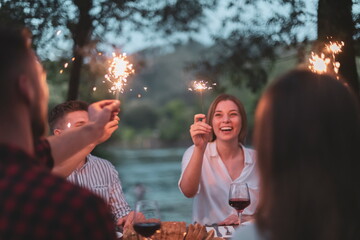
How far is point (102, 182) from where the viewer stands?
3.79 m

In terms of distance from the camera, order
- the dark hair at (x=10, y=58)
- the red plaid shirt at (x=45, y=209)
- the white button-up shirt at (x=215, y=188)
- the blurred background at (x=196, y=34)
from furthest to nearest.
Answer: the blurred background at (x=196, y=34) < the white button-up shirt at (x=215, y=188) < the dark hair at (x=10, y=58) < the red plaid shirt at (x=45, y=209)

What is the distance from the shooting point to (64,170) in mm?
2945

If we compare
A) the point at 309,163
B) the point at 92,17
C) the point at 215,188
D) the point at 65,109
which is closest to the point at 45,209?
the point at 309,163

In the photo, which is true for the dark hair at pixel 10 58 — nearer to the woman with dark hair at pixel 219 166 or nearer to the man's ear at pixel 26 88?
the man's ear at pixel 26 88

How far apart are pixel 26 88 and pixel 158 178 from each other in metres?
54.7

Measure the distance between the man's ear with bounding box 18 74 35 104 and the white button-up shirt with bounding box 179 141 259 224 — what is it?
100 inches

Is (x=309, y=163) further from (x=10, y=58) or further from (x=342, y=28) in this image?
(x=342, y=28)

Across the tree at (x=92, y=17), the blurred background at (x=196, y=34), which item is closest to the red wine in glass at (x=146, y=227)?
the blurred background at (x=196, y=34)

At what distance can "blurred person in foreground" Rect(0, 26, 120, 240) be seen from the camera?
114 centimetres

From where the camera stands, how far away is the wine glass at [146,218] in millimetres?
2301

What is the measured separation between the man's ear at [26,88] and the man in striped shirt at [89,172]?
90.7 inches

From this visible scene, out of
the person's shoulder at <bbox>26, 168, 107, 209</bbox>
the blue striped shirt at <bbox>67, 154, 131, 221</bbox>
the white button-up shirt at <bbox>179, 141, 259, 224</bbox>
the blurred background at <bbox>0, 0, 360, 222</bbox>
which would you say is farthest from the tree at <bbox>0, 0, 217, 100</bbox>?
the person's shoulder at <bbox>26, 168, 107, 209</bbox>

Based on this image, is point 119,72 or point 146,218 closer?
point 146,218

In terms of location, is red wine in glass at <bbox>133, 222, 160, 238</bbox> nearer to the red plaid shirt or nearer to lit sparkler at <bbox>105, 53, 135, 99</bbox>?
the red plaid shirt
